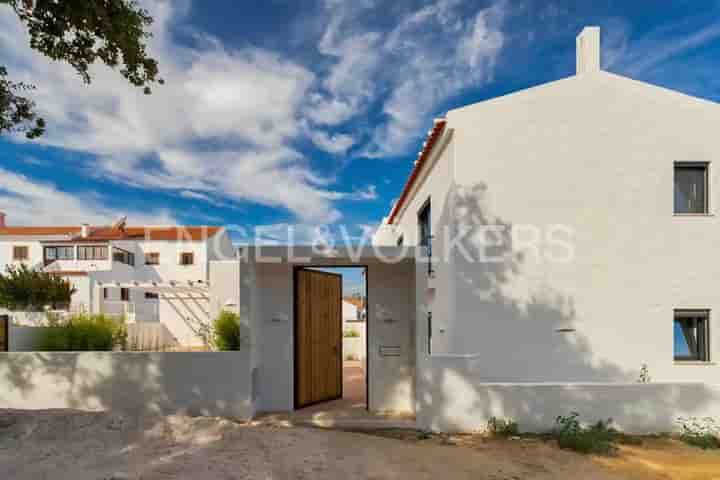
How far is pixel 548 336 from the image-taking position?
8.56 m

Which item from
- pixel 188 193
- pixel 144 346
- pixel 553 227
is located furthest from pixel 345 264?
pixel 188 193

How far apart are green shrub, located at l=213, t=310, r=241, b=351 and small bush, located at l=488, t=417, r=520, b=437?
15.0ft

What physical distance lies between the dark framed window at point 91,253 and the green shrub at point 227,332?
2708 centimetres

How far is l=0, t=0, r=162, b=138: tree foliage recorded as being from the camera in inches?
223

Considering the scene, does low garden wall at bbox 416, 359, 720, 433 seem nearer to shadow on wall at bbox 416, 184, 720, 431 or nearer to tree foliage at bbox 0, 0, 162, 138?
shadow on wall at bbox 416, 184, 720, 431

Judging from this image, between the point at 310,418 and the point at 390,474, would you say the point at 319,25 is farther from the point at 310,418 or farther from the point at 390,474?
the point at 390,474

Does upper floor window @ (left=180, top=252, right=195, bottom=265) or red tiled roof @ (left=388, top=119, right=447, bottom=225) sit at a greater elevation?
red tiled roof @ (left=388, top=119, right=447, bottom=225)

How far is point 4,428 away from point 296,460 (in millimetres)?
4633

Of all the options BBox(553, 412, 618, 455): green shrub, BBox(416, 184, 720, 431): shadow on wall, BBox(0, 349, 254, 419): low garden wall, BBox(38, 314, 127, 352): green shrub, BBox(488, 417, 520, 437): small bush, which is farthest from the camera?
BBox(416, 184, 720, 431): shadow on wall

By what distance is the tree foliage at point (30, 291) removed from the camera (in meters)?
15.4

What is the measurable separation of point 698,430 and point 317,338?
6662 mm

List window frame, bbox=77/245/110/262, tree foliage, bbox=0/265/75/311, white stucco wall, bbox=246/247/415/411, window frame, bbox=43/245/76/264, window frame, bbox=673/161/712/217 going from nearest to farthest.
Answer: white stucco wall, bbox=246/247/415/411, window frame, bbox=673/161/712/217, tree foliage, bbox=0/265/75/311, window frame, bbox=77/245/110/262, window frame, bbox=43/245/76/264

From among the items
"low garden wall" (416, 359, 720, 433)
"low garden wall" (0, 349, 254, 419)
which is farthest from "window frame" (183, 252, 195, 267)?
"low garden wall" (416, 359, 720, 433)

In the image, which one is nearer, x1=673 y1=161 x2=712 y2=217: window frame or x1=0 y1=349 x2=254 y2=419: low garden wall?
x1=0 y1=349 x2=254 y2=419: low garden wall
